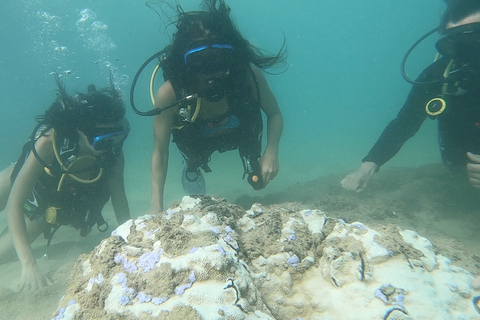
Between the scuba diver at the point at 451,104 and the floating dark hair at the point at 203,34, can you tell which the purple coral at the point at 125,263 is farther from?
the scuba diver at the point at 451,104

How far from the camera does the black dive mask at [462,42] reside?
3.67 m

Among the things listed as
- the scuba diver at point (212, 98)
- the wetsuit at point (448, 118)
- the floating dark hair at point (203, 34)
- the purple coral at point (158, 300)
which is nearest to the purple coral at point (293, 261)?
the purple coral at point (158, 300)

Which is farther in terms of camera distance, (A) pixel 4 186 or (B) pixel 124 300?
(A) pixel 4 186

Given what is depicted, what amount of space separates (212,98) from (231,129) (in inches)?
32.6

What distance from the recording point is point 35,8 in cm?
3262

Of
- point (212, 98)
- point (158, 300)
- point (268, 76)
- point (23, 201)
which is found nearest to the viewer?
point (158, 300)

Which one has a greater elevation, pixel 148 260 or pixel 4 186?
pixel 148 260

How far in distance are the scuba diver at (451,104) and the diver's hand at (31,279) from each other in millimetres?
4507

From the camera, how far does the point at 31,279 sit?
149 inches

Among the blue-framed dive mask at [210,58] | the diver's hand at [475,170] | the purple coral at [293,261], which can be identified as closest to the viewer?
the purple coral at [293,261]

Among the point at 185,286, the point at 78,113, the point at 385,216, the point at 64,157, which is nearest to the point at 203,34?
the point at 78,113

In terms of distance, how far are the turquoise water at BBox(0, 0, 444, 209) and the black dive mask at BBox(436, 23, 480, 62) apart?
7.83 ft

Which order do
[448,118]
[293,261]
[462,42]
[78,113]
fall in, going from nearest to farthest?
[293,261], [462,42], [78,113], [448,118]

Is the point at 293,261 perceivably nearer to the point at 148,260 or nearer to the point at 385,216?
the point at 148,260
